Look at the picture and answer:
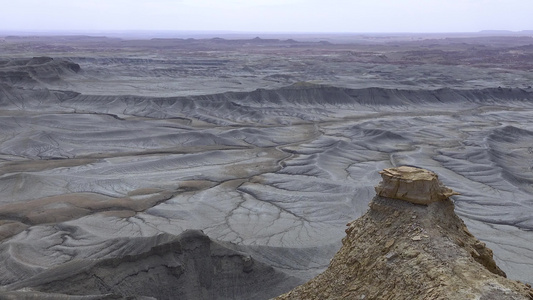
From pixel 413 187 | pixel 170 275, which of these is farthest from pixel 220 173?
pixel 413 187

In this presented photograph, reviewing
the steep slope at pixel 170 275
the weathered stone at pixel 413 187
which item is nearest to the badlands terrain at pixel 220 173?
the steep slope at pixel 170 275

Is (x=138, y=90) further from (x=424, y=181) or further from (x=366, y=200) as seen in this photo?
(x=424, y=181)

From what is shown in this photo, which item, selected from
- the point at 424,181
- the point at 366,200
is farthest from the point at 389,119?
the point at 424,181

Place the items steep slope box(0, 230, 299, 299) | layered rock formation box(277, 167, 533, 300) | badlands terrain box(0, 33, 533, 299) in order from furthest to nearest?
badlands terrain box(0, 33, 533, 299), steep slope box(0, 230, 299, 299), layered rock formation box(277, 167, 533, 300)

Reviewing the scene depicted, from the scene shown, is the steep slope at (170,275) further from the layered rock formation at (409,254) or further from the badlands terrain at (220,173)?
the layered rock formation at (409,254)

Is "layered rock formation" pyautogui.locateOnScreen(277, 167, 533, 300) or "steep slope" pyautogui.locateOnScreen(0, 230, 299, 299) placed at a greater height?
"layered rock formation" pyautogui.locateOnScreen(277, 167, 533, 300)

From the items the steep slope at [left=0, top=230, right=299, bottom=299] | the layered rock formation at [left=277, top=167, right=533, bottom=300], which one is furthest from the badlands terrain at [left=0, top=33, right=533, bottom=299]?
the layered rock formation at [left=277, top=167, right=533, bottom=300]

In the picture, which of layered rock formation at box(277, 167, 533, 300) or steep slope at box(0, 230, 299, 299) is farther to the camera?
steep slope at box(0, 230, 299, 299)

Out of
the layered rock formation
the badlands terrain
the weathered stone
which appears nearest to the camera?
the layered rock formation

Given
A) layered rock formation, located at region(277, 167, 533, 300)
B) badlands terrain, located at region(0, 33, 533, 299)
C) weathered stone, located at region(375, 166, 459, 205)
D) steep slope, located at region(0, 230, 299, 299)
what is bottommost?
badlands terrain, located at region(0, 33, 533, 299)

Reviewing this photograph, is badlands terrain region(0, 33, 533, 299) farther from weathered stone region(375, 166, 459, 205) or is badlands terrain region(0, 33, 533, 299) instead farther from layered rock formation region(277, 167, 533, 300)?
weathered stone region(375, 166, 459, 205)
